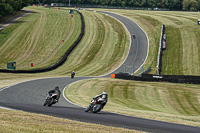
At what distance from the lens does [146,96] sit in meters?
32.9

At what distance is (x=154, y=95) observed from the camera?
33.6m

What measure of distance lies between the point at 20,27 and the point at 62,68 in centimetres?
3975

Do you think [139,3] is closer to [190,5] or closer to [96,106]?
[190,5]

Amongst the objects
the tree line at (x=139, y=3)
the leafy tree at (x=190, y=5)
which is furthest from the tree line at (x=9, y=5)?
the leafy tree at (x=190, y=5)

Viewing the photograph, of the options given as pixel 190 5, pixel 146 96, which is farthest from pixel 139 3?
pixel 146 96

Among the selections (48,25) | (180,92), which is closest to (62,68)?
(180,92)

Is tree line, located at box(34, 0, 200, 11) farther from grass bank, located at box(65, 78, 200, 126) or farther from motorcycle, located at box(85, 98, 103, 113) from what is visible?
motorcycle, located at box(85, 98, 103, 113)

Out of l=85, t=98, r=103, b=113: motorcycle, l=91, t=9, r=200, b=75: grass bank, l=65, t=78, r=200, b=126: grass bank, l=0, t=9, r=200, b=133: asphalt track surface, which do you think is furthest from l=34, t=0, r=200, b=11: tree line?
l=85, t=98, r=103, b=113: motorcycle

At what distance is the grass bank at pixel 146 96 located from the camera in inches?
1064

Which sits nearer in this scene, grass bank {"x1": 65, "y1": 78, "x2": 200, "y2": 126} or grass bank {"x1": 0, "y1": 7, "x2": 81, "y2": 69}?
grass bank {"x1": 65, "y1": 78, "x2": 200, "y2": 126}

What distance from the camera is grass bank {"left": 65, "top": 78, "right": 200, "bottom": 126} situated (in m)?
27.0

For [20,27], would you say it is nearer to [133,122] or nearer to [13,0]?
[13,0]

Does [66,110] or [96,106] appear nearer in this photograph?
[96,106]

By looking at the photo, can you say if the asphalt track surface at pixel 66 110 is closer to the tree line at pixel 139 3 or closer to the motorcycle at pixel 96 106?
the motorcycle at pixel 96 106
